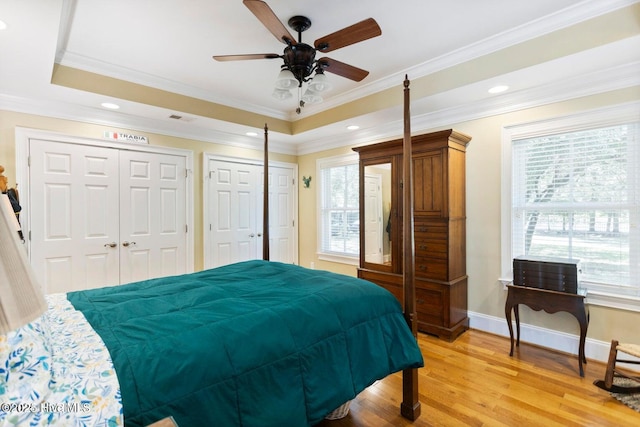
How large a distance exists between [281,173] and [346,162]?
1165 mm

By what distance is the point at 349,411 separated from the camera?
201 cm

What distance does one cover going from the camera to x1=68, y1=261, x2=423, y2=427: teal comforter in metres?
1.10

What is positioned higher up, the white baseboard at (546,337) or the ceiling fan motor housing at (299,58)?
the ceiling fan motor housing at (299,58)

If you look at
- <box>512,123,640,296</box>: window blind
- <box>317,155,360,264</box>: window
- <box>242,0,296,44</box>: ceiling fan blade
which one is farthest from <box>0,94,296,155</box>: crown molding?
<box>512,123,640,296</box>: window blind

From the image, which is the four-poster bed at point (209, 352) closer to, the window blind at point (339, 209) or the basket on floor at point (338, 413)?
the basket on floor at point (338, 413)

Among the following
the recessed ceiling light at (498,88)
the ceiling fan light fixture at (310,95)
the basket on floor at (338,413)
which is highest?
the recessed ceiling light at (498,88)

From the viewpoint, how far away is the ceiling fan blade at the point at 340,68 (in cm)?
219

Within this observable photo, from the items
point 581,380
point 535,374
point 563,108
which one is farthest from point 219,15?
point 581,380

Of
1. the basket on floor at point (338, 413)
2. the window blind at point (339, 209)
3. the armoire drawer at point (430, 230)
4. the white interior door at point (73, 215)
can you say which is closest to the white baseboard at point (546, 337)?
the armoire drawer at point (430, 230)

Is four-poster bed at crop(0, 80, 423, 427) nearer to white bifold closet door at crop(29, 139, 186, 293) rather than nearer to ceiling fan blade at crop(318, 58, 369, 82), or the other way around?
ceiling fan blade at crop(318, 58, 369, 82)

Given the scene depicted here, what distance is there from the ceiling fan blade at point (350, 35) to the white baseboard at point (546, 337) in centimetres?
293

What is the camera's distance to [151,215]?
12.5 feet

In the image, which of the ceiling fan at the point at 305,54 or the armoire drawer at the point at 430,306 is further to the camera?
the armoire drawer at the point at 430,306

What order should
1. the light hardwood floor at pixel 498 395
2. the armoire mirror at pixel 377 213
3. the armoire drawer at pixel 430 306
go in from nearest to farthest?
the light hardwood floor at pixel 498 395 → the armoire drawer at pixel 430 306 → the armoire mirror at pixel 377 213
